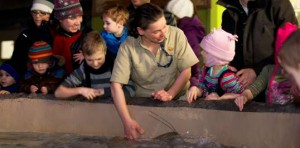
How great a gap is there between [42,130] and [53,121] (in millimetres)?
147

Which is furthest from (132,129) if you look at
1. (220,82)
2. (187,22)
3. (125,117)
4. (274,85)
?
(187,22)

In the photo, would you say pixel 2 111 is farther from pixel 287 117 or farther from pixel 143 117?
pixel 287 117

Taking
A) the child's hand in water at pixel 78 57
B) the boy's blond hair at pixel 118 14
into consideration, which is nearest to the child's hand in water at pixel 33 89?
the child's hand in water at pixel 78 57

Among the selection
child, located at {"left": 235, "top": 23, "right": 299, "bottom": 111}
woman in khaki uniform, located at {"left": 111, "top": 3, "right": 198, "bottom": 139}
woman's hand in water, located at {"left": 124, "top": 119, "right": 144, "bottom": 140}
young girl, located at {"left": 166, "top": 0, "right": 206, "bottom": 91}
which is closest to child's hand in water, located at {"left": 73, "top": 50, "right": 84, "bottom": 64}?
woman in khaki uniform, located at {"left": 111, "top": 3, "right": 198, "bottom": 139}

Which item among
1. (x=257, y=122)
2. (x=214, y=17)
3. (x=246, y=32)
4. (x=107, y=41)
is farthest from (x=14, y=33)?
(x=257, y=122)

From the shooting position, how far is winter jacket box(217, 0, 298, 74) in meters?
4.56

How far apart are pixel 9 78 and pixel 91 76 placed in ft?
4.80

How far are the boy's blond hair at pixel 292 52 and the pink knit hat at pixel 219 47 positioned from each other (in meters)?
0.91

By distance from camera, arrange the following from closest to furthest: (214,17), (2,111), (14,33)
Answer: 1. (2,111)
2. (214,17)
3. (14,33)

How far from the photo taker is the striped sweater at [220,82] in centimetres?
419

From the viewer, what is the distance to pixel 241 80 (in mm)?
4234

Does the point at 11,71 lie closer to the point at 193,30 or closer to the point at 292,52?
the point at 193,30

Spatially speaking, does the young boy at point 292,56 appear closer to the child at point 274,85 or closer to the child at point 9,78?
the child at point 274,85

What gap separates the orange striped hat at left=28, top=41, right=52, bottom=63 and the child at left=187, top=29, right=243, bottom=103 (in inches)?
71.9
